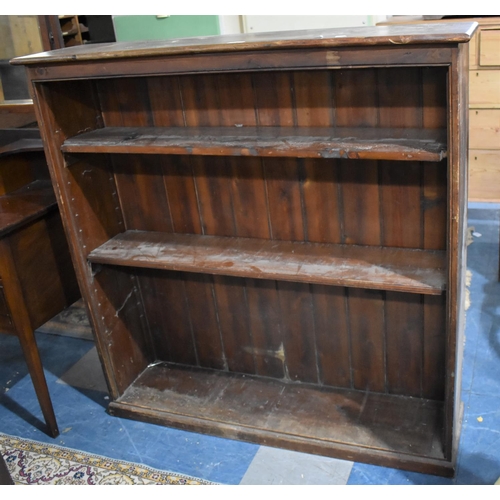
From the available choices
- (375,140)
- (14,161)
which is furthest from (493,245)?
(14,161)

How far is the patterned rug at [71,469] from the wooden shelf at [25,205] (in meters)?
0.82

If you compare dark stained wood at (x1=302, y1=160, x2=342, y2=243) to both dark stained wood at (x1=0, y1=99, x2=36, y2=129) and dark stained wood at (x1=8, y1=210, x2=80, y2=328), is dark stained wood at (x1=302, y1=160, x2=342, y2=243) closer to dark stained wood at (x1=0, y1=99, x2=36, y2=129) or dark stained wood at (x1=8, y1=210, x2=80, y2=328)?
dark stained wood at (x1=8, y1=210, x2=80, y2=328)

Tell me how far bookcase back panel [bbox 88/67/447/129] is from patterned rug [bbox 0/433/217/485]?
1.17m

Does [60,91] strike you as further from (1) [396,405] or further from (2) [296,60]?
(1) [396,405]

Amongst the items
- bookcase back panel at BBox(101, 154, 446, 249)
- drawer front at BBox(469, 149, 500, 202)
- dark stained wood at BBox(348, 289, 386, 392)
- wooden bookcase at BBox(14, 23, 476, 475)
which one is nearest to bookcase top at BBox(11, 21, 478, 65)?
wooden bookcase at BBox(14, 23, 476, 475)

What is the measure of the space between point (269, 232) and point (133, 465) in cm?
93

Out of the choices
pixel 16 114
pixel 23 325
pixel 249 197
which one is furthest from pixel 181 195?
pixel 16 114

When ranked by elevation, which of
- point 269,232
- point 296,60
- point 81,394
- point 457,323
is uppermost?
point 296,60

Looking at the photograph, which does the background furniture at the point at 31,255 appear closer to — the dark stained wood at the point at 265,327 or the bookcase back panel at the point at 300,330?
the bookcase back panel at the point at 300,330

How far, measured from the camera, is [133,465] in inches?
83.4

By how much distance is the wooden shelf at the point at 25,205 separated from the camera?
205 centimetres

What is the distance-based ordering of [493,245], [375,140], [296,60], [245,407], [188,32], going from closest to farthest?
1. [296,60]
2. [375,140]
3. [245,407]
4. [493,245]
5. [188,32]

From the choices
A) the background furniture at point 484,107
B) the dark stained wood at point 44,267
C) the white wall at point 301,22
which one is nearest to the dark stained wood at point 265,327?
the dark stained wood at point 44,267

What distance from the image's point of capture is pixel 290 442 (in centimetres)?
211
